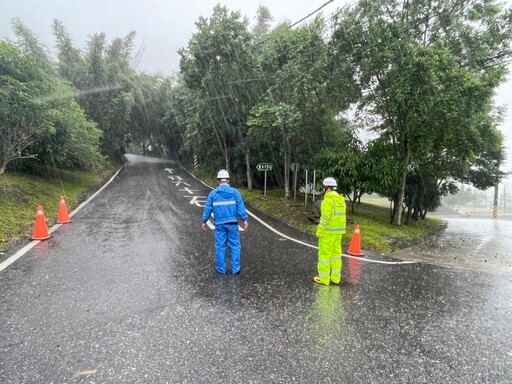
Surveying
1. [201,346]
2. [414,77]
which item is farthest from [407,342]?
[414,77]

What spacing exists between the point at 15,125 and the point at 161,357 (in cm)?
1175

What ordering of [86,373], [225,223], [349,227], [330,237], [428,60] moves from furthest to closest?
1. [349,227]
2. [428,60]
3. [225,223]
4. [330,237]
5. [86,373]

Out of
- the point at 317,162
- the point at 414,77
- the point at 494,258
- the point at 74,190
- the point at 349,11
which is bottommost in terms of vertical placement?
the point at 494,258

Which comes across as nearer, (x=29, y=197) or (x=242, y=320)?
(x=242, y=320)

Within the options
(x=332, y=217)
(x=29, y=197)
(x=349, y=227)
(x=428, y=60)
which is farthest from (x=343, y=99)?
(x=29, y=197)

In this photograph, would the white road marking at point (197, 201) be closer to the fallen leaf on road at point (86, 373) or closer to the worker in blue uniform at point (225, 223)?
the worker in blue uniform at point (225, 223)

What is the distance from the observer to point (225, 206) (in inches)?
219

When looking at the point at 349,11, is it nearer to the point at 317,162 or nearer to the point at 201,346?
the point at 317,162

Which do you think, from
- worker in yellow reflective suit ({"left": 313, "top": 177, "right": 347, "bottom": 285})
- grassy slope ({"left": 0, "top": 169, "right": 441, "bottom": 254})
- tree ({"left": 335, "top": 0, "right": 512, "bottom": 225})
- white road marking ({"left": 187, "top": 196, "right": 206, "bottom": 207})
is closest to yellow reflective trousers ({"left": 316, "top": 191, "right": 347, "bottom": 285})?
worker in yellow reflective suit ({"left": 313, "top": 177, "right": 347, "bottom": 285})

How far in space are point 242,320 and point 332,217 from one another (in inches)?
89.7

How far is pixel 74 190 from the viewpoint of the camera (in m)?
15.9

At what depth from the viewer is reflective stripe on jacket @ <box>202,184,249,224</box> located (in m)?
5.56

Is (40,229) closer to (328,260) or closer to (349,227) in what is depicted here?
(328,260)

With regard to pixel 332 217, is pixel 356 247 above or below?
below
